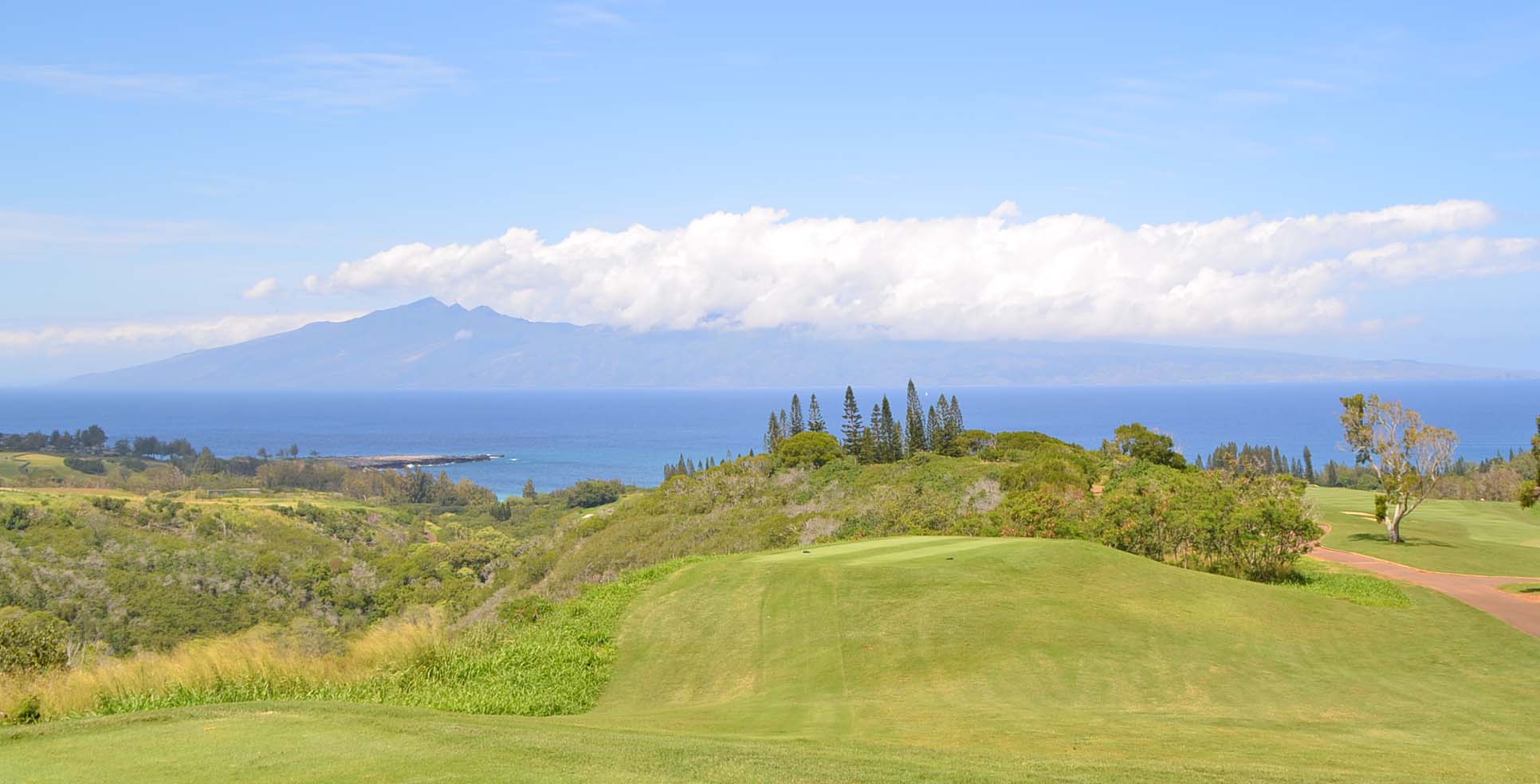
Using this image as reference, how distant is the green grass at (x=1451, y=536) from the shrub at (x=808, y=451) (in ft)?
85.2

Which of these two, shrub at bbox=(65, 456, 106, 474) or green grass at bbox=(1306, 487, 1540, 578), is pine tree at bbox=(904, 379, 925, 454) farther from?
shrub at bbox=(65, 456, 106, 474)

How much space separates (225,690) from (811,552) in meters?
13.6

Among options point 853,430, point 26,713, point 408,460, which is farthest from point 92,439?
point 26,713

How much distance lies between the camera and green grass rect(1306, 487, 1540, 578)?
2977 centimetres

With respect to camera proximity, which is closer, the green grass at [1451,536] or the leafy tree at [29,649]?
the leafy tree at [29,649]

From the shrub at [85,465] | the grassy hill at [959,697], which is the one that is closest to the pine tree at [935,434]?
the grassy hill at [959,697]

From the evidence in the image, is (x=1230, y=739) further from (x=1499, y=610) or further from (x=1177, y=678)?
(x=1499, y=610)

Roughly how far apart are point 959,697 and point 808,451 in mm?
44392

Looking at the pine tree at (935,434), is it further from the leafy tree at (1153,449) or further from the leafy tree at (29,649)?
the leafy tree at (29,649)

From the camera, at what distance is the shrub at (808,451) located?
56.0m

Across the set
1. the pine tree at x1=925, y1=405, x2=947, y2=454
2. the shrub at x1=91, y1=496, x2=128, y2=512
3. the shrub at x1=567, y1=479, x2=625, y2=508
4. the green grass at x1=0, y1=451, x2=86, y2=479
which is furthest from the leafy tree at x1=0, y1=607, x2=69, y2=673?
the green grass at x1=0, y1=451, x2=86, y2=479

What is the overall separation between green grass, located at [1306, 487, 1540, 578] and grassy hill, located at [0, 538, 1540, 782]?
1015 centimetres

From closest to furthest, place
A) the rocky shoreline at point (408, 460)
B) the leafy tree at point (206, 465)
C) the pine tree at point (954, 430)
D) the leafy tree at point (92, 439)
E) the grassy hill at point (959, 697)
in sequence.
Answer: the grassy hill at point (959, 697) → the pine tree at point (954, 430) → the leafy tree at point (206, 465) → the leafy tree at point (92, 439) → the rocky shoreline at point (408, 460)

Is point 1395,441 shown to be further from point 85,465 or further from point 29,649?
point 85,465
